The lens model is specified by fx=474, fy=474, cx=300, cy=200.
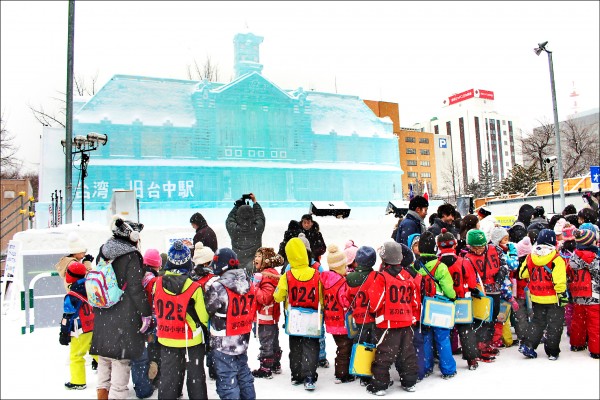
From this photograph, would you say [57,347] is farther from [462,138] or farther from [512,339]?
[462,138]

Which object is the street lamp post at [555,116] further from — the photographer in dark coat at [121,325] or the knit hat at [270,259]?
the photographer in dark coat at [121,325]

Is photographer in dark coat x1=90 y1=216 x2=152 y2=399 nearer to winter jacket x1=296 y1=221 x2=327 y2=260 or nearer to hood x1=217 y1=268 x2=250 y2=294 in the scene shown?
hood x1=217 y1=268 x2=250 y2=294

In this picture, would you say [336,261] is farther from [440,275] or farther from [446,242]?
[446,242]

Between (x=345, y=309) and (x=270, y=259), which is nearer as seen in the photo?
(x=345, y=309)

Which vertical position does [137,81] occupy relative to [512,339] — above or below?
above

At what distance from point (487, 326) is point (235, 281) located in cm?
368

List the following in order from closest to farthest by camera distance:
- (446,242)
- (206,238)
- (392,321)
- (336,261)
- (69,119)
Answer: (392,321) < (336,261) < (446,242) < (206,238) < (69,119)

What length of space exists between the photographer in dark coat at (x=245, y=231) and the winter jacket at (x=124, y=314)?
363 centimetres

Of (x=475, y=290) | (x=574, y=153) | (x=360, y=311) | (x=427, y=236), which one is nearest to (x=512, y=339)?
(x=475, y=290)

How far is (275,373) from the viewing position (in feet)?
19.7

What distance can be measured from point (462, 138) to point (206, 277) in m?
103

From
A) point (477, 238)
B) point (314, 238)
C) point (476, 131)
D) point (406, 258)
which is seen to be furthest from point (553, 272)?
point (476, 131)

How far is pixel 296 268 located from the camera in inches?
218

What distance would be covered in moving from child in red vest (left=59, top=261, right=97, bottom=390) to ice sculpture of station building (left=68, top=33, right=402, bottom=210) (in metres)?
10.8
